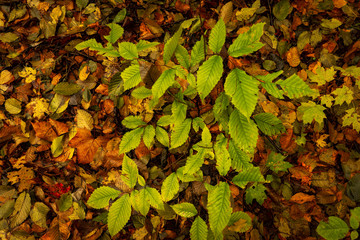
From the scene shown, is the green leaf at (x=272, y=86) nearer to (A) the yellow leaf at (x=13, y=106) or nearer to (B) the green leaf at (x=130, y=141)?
(B) the green leaf at (x=130, y=141)

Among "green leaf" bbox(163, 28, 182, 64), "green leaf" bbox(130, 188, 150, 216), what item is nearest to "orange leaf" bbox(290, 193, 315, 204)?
"green leaf" bbox(130, 188, 150, 216)

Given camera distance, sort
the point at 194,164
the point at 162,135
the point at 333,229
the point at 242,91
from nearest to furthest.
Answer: the point at 242,91 → the point at 194,164 → the point at 162,135 → the point at 333,229

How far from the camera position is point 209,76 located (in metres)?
0.85

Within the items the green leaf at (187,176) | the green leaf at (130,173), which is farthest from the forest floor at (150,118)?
the green leaf at (130,173)

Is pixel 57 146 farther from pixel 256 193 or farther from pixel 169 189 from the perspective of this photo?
pixel 256 193

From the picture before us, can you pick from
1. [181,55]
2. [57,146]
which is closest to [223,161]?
[181,55]

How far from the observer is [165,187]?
56.9 inches

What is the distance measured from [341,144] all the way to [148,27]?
6.32 feet

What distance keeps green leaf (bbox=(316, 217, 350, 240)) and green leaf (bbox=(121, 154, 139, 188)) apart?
1.45 m

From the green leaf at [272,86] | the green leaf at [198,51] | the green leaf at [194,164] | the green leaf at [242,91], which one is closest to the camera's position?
the green leaf at [242,91]

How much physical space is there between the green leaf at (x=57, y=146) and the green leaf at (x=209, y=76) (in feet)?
4.70

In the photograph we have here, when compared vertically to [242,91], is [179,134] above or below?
below

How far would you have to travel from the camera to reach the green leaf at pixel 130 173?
4.39ft

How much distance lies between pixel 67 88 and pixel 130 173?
3.18ft
